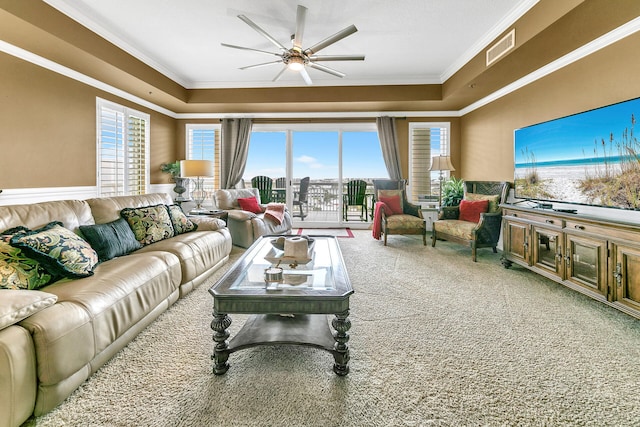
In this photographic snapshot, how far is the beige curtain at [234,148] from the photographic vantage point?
6.30 meters

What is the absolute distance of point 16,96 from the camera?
3238 millimetres

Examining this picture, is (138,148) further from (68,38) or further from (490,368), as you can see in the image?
(490,368)

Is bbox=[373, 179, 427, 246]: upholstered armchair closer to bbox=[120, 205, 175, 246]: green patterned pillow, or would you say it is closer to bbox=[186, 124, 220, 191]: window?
bbox=[120, 205, 175, 246]: green patterned pillow

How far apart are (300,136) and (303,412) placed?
5.75 metres

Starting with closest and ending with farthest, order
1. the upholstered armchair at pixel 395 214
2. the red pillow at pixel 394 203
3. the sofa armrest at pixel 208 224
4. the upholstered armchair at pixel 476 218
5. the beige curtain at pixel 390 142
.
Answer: the sofa armrest at pixel 208 224 < the upholstered armchair at pixel 476 218 < the upholstered armchair at pixel 395 214 < the red pillow at pixel 394 203 < the beige curtain at pixel 390 142

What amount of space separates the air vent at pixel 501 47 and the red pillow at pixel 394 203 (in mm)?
2338

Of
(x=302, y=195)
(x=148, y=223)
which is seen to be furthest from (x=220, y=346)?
(x=302, y=195)

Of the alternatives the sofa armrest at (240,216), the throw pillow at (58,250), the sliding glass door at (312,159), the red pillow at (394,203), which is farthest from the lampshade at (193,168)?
the red pillow at (394,203)

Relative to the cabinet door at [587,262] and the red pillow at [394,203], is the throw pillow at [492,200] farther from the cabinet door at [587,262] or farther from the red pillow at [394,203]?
the cabinet door at [587,262]

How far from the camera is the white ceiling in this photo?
3117mm

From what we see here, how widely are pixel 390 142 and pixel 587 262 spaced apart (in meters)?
4.12

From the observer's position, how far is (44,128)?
3.58 m

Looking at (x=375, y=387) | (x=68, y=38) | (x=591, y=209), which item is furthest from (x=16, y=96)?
(x=591, y=209)

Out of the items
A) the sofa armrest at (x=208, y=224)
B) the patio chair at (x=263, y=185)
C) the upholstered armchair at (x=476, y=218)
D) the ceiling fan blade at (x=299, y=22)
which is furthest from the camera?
the patio chair at (x=263, y=185)
